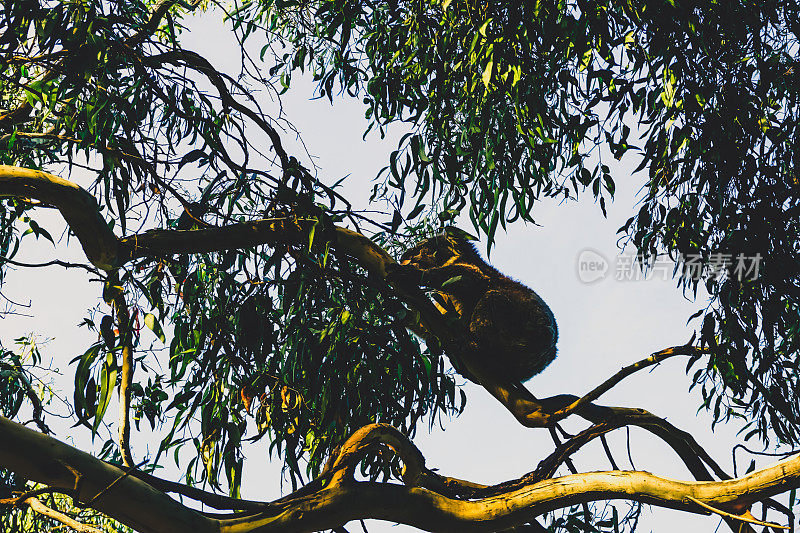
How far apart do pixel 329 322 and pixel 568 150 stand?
1281mm

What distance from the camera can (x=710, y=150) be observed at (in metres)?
2.91

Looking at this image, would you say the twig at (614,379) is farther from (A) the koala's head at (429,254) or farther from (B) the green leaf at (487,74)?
(A) the koala's head at (429,254)

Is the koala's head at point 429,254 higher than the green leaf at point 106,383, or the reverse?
the koala's head at point 429,254

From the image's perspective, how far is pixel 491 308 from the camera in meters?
3.54

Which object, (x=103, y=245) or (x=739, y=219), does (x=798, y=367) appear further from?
(x=103, y=245)

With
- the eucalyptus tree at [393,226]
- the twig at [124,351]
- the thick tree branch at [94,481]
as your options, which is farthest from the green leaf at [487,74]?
the thick tree branch at [94,481]

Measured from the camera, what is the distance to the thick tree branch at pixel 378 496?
1.69 meters

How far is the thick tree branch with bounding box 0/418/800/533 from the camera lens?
1692 millimetres

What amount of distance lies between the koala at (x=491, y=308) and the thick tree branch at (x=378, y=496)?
1.06 metres

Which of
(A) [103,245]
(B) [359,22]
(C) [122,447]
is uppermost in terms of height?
(B) [359,22]

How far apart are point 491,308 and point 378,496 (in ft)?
5.66

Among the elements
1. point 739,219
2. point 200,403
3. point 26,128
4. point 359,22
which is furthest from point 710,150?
point 26,128

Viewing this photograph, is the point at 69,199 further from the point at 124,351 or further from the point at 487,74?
the point at 487,74

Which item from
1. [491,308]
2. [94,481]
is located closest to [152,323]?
[94,481]
